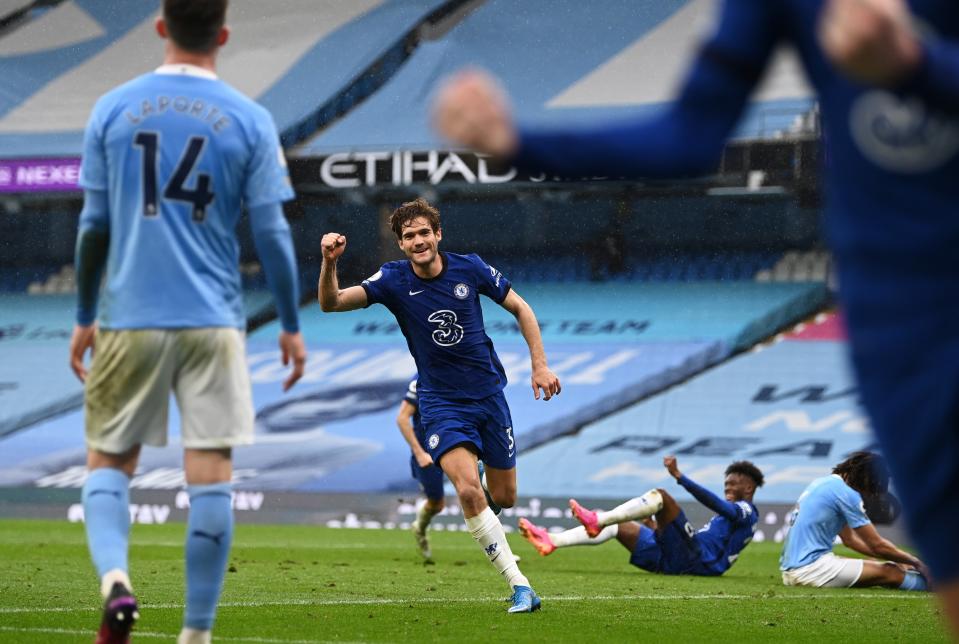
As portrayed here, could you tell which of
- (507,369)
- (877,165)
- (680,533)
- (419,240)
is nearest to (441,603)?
(419,240)

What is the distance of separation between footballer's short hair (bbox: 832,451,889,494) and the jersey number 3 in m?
A: 7.26

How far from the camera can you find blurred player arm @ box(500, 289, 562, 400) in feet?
26.2

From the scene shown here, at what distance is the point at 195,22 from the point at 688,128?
103 inches

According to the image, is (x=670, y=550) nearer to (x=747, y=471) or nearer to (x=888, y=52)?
(x=747, y=471)

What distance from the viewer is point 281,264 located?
4.97 meters

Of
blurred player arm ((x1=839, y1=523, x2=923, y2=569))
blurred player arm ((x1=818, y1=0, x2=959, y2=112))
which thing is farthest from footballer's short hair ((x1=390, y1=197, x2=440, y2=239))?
blurred player arm ((x1=818, y1=0, x2=959, y2=112))

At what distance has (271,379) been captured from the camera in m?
29.7

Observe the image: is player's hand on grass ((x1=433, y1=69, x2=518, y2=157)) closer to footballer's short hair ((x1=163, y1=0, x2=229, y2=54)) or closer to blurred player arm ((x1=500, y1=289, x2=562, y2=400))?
footballer's short hair ((x1=163, y1=0, x2=229, y2=54))

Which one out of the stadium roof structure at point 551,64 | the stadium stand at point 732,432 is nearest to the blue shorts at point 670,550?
the stadium stand at point 732,432

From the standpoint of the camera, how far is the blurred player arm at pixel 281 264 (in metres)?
4.95

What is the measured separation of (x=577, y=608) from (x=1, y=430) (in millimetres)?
23127

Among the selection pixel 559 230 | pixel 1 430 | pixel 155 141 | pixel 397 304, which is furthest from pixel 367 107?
pixel 155 141

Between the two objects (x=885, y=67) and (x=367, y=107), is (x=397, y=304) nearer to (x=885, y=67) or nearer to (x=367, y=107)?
(x=885, y=67)

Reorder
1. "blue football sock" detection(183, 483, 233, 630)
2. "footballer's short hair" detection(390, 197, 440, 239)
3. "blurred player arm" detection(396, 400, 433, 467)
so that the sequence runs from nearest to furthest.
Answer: "blue football sock" detection(183, 483, 233, 630)
"footballer's short hair" detection(390, 197, 440, 239)
"blurred player arm" detection(396, 400, 433, 467)
